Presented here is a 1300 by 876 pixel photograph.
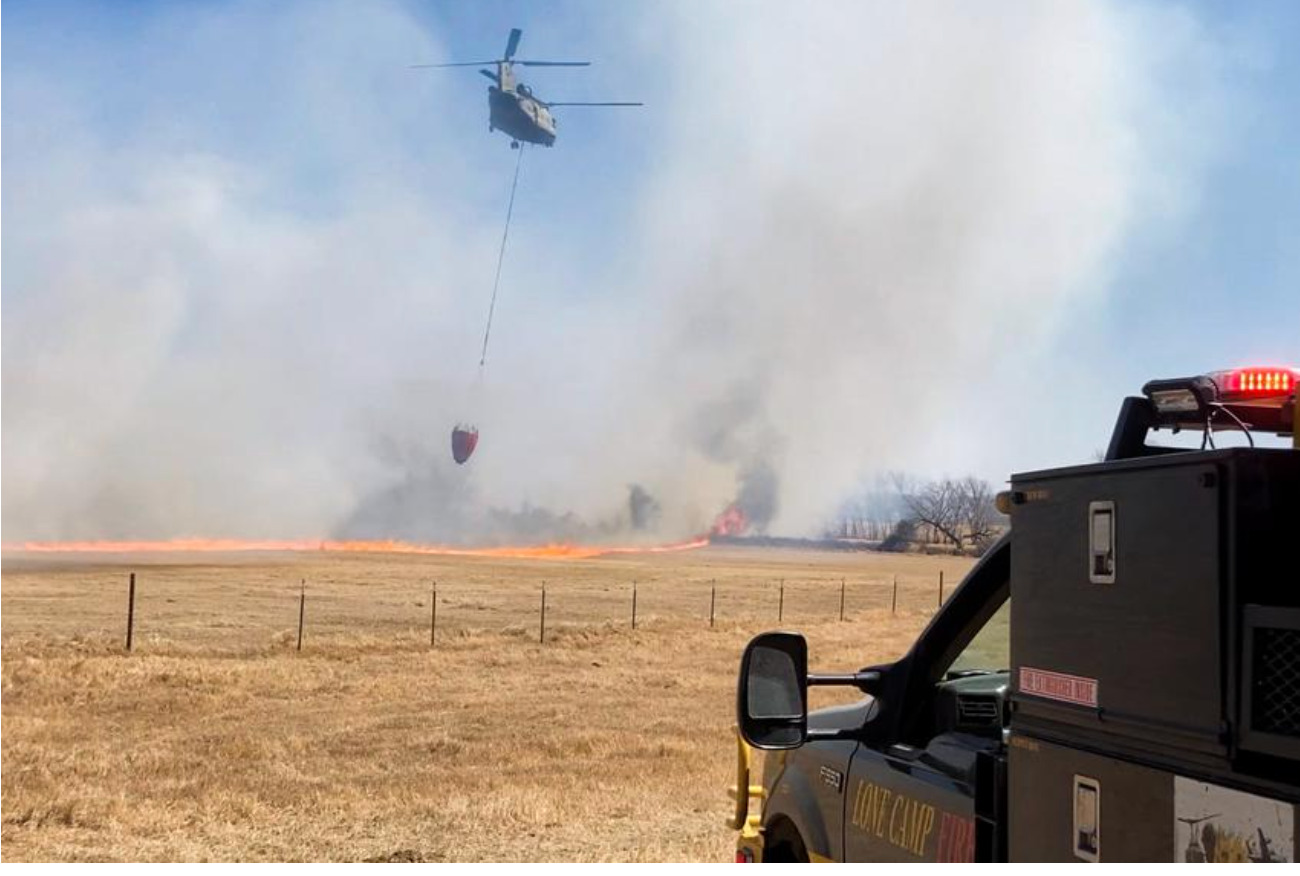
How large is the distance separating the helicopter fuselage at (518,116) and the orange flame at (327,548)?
29301 mm

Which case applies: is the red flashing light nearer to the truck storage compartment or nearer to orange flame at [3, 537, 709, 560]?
the truck storage compartment

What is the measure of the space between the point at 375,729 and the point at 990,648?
13.4 metres

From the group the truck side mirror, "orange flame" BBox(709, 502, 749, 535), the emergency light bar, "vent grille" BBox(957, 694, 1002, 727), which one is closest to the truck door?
"vent grille" BBox(957, 694, 1002, 727)

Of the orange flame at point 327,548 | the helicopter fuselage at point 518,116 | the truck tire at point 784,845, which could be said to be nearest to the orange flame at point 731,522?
the orange flame at point 327,548

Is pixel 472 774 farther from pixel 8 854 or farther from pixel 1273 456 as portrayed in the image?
pixel 1273 456

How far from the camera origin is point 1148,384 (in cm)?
304

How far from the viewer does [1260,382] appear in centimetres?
293

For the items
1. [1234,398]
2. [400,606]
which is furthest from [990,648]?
[400,606]

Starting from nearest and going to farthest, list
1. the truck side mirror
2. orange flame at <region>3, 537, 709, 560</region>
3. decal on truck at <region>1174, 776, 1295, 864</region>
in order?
1. decal on truck at <region>1174, 776, 1295, 864</region>
2. the truck side mirror
3. orange flame at <region>3, 537, 709, 560</region>

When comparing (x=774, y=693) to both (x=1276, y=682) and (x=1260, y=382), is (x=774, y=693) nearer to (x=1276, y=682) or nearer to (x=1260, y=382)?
(x=1260, y=382)

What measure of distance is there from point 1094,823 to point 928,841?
0.97 m

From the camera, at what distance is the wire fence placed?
28.2 meters

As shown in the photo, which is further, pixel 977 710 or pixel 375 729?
pixel 375 729

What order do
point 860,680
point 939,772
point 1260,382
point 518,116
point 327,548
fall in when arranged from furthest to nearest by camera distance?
1. point 327,548
2. point 518,116
3. point 860,680
4. point 939,772
5. point 1260,382
